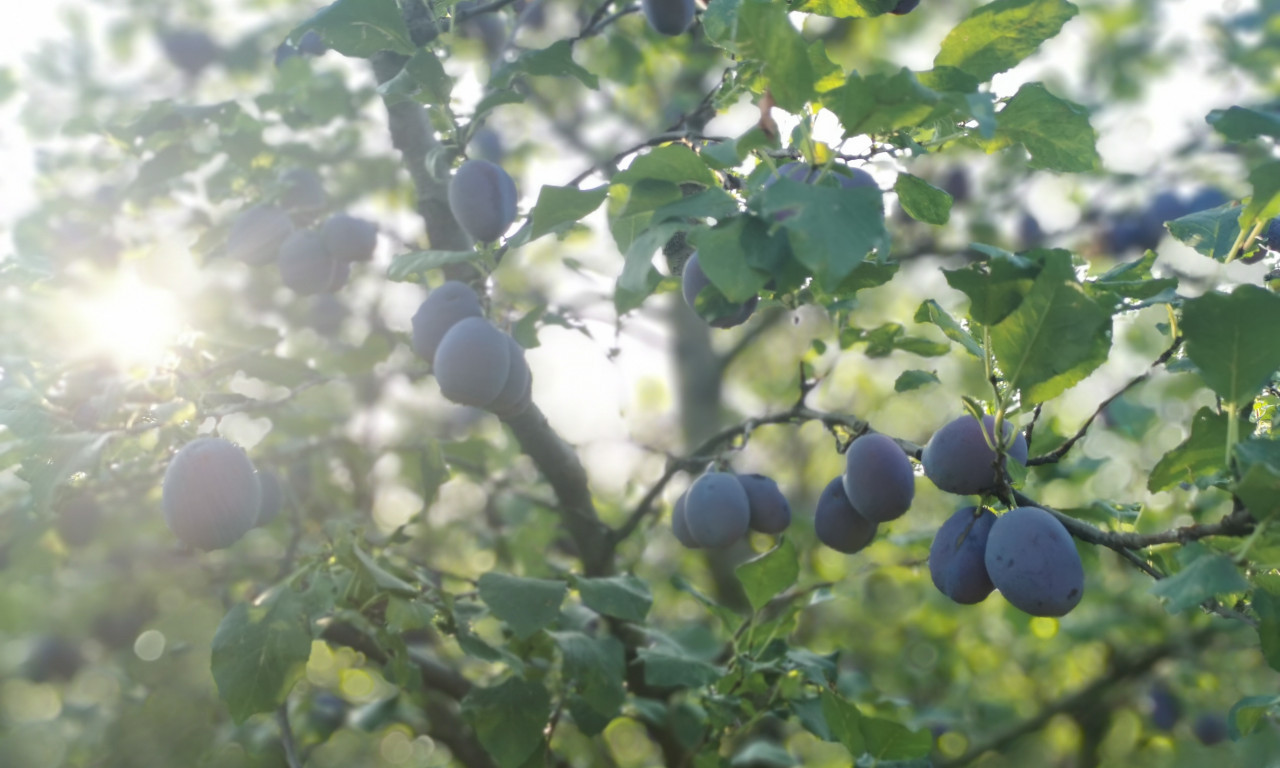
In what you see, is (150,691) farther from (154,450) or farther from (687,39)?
(687,39)

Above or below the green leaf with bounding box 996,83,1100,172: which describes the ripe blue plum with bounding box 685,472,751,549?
below

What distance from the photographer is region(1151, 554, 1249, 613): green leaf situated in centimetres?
84

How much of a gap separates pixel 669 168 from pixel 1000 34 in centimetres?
42

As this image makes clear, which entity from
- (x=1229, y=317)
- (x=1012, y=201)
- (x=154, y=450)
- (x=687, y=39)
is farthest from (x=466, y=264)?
(x=1012, y=201)

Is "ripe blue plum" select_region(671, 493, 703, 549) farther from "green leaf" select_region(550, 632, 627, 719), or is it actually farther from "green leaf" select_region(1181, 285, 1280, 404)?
"green leaf" select_region(1181, 285, 1280, 404)

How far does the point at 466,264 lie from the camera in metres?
1.73

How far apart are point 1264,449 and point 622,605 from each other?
987mm

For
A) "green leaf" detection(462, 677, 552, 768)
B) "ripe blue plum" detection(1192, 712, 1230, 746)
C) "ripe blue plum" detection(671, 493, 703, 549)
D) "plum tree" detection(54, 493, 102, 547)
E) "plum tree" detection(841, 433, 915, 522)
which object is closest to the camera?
"plum tree" detection(841, 433, 915, 522)

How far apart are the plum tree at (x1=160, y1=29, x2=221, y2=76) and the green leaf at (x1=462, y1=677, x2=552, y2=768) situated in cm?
325

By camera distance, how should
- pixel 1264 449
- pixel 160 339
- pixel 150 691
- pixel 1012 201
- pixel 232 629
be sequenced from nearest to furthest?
pixel 1264 449 → pixel 232 629 → pixel 160 339 → pixel 150 691 → pixel 1012 201

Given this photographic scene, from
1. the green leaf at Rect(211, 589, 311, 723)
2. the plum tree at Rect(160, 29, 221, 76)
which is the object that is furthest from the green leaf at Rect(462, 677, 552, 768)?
the plum tree at Rect(160, 29, 221, 76)

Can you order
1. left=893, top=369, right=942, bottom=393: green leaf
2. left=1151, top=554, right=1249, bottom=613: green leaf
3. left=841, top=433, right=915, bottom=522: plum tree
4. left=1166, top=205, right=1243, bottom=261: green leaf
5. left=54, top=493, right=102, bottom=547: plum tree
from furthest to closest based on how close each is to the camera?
left=54, top=493, right=102, bottom=547: plum tree < left=893, top=369, right=942, bottom=393: green leaf < left=841, top=433, right=915, bottom=522: plum tree < left=1166, top=205, right=1243, bottom=261: green leaf < left=1151, top=554, right=1249, bottom=613: green leaf

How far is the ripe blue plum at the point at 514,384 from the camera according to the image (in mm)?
1543

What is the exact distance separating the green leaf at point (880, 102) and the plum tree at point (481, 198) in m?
0.68
